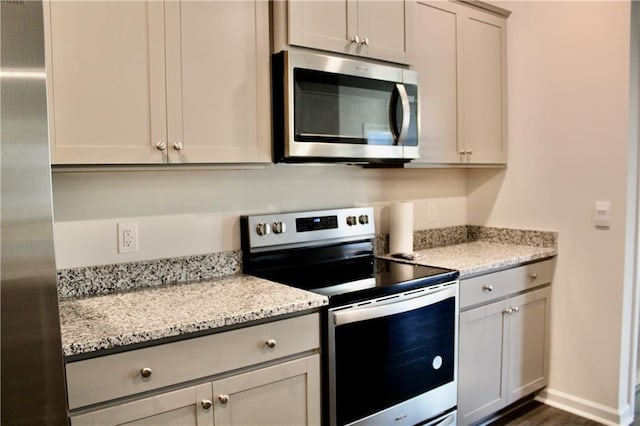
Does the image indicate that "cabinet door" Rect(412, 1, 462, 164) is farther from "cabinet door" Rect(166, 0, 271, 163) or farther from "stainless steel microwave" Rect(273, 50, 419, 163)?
"cabinet door" Rect(166, 0, 271, 163)

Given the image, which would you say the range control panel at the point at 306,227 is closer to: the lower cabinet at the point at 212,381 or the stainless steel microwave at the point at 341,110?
the stainless steel microwave at the point at 341,110

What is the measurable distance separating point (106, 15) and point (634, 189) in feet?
8.51

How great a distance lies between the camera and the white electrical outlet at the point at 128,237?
204 cm

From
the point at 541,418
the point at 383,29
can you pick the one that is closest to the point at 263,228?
the point at 383,29

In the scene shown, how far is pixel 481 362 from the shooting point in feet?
8.52

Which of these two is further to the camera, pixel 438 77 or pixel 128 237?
pixel 438 77

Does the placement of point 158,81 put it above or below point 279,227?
above

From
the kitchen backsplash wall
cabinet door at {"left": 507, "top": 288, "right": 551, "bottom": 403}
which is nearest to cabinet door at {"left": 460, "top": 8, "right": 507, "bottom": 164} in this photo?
cabinet door at {"left": 507, "top": 288, "right": 551, "bottom": 403}

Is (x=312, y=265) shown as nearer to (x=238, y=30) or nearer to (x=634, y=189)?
(x=238, y=30)

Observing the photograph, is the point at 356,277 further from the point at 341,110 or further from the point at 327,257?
the point at 341,110

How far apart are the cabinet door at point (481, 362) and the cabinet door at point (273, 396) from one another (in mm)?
920

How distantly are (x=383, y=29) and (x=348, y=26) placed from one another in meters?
0.22

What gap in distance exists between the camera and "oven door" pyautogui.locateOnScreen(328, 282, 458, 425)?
1.93 m

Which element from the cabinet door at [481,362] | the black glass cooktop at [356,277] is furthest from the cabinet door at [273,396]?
the cabinet door at [481,362]
